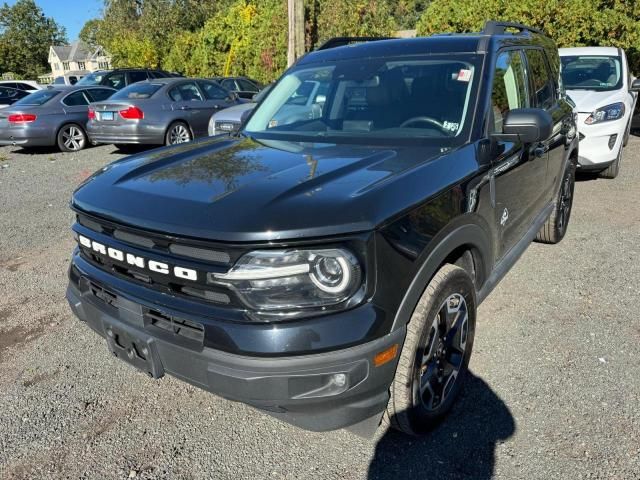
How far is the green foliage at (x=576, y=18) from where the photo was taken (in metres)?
12.4

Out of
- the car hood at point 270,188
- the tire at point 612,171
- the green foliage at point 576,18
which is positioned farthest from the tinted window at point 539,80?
the green foliage at point 576,18

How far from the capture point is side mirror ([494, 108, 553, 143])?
278cm

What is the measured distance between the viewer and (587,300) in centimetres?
A: 394

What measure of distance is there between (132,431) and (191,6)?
43.7m

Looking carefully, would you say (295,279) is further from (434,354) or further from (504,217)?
(504,217)

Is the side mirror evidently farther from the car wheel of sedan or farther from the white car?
the car wheel of sedan

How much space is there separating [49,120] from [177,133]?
9.48 feet

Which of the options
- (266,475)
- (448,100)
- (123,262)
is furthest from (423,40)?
(266,475)

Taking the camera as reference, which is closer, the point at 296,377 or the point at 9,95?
the point at 296,377

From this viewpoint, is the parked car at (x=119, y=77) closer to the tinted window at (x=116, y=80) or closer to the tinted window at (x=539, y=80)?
the tinted window at (x=116, y=80)

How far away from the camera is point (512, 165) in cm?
313

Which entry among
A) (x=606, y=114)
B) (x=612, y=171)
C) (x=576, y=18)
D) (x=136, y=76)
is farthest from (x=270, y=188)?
(x=136, y=76)

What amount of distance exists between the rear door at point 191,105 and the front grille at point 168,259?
8890 mm

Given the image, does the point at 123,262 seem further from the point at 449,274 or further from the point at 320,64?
the point at 320,64
